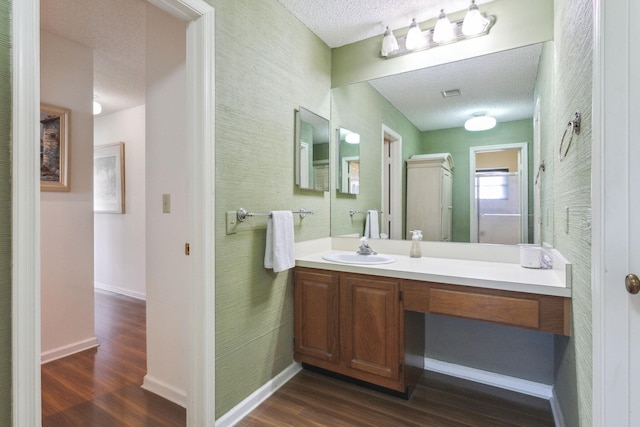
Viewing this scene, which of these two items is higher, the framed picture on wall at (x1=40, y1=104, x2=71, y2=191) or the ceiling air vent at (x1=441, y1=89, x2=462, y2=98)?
the ceiling air vent at (x1=441, y1=89, x2=462, y2=98)

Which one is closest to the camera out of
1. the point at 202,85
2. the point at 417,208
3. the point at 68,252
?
the point at 202,85

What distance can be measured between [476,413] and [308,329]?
1.06 metres

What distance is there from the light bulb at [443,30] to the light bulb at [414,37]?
0.10 metres

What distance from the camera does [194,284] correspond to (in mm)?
1520

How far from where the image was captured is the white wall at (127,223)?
3.81 meters

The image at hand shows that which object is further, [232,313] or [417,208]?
[417,208]

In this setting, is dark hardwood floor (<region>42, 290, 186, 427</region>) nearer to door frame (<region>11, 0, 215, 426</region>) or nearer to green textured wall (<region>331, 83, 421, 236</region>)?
door frame (<region>11, 0, 215, 426</region>)

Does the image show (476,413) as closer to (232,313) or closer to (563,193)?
(563,193)

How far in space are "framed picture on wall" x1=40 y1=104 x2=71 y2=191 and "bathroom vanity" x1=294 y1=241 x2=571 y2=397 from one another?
200 centimetres

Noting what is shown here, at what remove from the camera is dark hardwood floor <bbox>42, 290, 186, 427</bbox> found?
170 centimetres

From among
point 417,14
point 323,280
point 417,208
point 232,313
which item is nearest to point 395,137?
point 417,208

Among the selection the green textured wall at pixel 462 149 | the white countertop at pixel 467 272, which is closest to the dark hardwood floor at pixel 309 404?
the white countertop at pixel 467 272

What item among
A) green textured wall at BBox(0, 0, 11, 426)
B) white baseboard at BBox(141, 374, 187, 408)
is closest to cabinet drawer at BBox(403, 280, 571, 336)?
white baseboard at BBox(141, 374, 187, 408)

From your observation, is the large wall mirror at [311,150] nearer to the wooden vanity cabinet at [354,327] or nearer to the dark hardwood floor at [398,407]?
the wooden vanity cabinet at [354,327]
